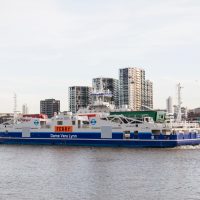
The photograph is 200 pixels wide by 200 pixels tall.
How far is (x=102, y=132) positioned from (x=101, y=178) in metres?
41.7

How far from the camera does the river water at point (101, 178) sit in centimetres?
3567

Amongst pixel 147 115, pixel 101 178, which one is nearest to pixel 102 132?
pixel 147 115

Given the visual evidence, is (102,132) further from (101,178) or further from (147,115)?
(101,178)

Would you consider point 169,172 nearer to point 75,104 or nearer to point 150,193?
point 150,193

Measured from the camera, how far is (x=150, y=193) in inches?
1410

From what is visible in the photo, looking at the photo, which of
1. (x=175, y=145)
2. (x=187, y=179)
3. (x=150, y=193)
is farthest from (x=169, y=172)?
(x=175, y=145)

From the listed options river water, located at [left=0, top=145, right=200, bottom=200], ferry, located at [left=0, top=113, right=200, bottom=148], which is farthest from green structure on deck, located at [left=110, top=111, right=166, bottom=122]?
river water, located at [left=0, top=145, right=200, bottom=200]

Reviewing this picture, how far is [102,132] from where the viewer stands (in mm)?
85125

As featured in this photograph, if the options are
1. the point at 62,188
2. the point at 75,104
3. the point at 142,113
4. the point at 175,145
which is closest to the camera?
the point at 62,188

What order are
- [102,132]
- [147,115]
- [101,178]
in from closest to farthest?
[101,178], [102,132], [147,115]

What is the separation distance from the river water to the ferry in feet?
58.5

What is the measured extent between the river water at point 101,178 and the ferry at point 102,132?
17.8m

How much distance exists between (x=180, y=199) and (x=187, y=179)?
9.13 m

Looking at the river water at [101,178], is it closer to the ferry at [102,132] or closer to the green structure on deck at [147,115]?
the ferry at [102,132]
